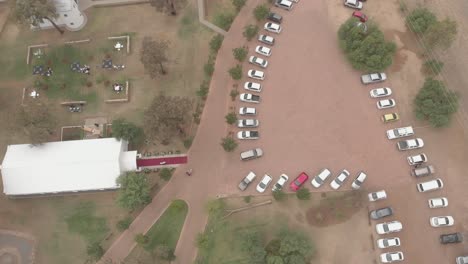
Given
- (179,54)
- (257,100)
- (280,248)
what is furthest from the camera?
(179,54)

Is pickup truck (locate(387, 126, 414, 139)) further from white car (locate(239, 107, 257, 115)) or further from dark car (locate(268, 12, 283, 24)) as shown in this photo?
dark car (locate(268, 12, 283, 24))

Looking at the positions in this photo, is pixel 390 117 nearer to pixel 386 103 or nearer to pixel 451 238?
pixel 386 103

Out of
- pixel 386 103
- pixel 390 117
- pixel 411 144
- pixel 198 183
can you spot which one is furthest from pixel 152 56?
pixel 411 144

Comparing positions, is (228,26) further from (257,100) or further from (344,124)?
(344,124)

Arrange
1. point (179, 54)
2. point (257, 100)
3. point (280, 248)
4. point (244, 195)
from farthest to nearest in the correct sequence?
point (179, 54) < point (257, 100) < point (244, 195) < point (280, 248)

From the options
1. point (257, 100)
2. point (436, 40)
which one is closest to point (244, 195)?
point (257, 100)

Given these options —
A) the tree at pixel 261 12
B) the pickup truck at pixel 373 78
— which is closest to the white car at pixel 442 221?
the pickup truck at pixel 373 78

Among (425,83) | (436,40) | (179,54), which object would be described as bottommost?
(425,83)

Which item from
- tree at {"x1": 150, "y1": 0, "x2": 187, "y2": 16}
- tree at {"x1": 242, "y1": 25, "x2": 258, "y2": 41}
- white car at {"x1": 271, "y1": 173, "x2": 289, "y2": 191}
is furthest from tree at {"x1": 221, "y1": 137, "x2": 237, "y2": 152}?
tree at {"x1": 150, "y1": 0, "x2": 187, "y2": 16}
